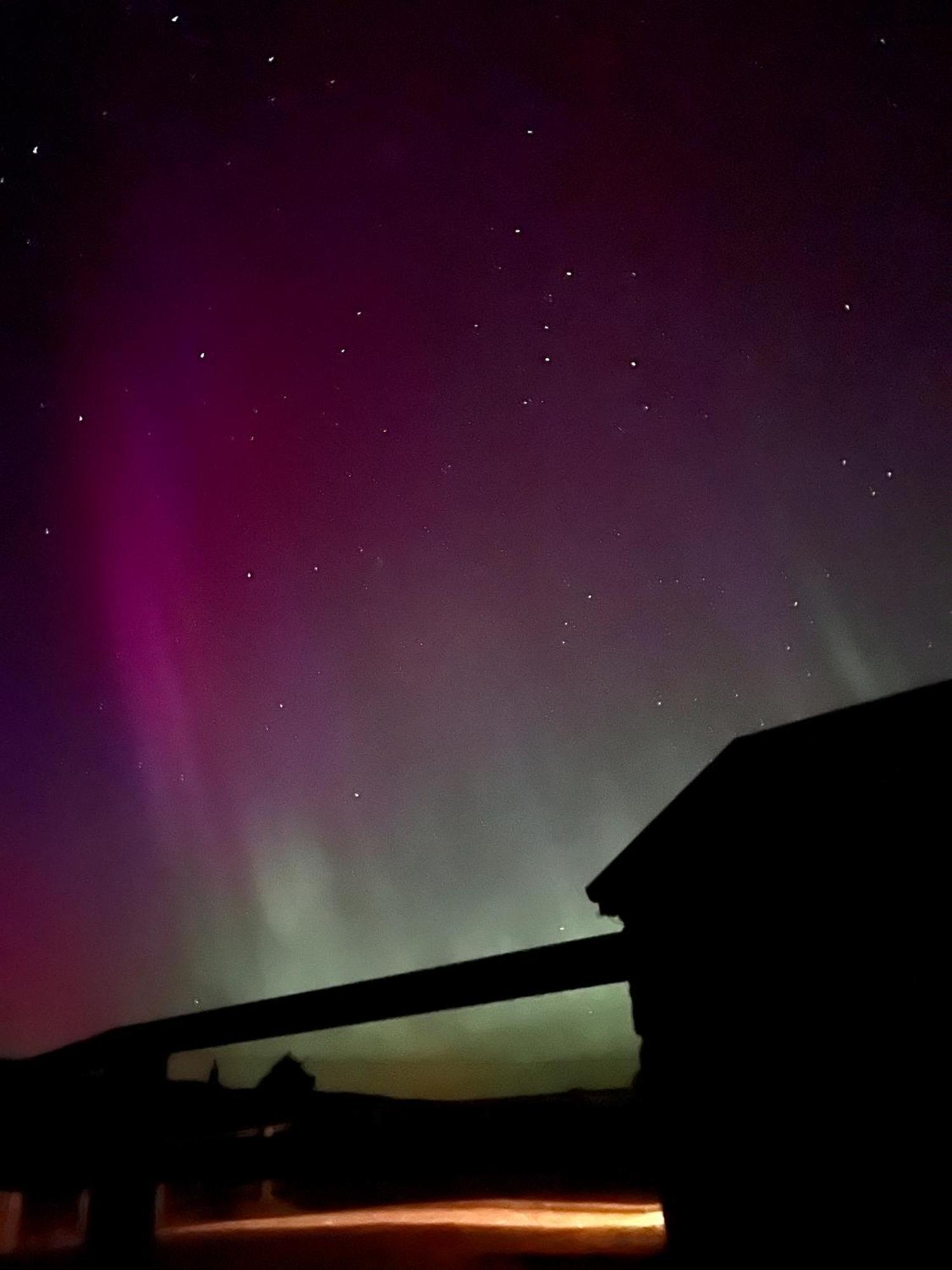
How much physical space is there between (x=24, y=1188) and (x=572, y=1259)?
2843 millimetres

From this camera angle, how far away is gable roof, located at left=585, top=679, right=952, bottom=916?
8.55 ft

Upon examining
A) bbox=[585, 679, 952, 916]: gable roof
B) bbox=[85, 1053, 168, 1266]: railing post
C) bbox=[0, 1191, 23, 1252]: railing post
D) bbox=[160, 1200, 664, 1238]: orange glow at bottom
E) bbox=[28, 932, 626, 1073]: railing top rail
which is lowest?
bbox=[0, 1191, 23, 1252]: railing post

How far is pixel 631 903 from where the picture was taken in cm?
304

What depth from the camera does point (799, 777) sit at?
2.74 metres

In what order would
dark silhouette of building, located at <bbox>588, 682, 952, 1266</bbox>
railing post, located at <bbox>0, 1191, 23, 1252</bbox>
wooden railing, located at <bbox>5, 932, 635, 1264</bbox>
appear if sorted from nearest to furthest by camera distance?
dark silhouette of building, located at <bbox>588, 682, 952, 1266</bbox> → wooden railing, located at <bbox>5, 932, 635, 1264</bbox> → railing post, located at <bbox>0, 1191, 23, 1252</bbox>

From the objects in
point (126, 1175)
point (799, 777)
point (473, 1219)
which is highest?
point (799, 777)

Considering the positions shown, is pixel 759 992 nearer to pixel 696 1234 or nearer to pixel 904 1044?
pixel 904 1044

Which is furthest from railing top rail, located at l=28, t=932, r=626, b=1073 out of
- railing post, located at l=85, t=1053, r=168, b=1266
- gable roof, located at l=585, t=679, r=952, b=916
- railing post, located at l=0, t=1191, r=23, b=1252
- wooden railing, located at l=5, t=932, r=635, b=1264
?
railing post, located at l=0, t=1191, r=23, b=1252

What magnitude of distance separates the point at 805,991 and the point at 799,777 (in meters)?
0.71

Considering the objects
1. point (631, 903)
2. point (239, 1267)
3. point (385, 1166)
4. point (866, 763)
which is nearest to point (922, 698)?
point (866, 763)

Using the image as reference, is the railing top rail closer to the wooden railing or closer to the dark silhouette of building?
the wooden railing

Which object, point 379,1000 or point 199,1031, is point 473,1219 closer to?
point 199,1031

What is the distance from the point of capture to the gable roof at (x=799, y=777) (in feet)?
8.55

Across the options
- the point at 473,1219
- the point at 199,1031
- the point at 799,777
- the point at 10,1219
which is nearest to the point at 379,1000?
the point at 199,1031
